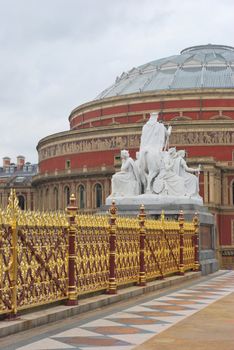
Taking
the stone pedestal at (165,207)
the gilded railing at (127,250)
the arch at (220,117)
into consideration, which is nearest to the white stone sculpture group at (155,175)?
the stone pedestal at (165,207)

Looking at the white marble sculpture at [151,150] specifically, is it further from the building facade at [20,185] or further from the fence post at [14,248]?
the building facade at [20,185]

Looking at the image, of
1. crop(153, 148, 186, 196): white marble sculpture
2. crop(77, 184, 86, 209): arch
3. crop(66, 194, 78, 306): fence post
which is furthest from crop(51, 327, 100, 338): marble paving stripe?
crop(77, 184, 86, 209): arch

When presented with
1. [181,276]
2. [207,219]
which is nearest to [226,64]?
[207,219]

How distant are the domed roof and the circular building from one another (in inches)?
3.7

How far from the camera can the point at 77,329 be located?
920 cm

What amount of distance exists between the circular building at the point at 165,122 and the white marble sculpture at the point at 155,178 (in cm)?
2971

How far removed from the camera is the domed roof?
207 ft

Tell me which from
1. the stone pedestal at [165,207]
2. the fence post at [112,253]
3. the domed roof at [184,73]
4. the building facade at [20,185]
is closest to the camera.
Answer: the fence post at [112,253]

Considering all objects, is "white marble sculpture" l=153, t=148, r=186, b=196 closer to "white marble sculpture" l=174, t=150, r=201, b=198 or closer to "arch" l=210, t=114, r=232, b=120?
"white marble sculpture" l=174, t=150, r=201, b=198

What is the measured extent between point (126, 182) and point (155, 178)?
92 centimetres

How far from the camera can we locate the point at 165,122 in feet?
186

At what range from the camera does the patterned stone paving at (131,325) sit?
8.11 metres

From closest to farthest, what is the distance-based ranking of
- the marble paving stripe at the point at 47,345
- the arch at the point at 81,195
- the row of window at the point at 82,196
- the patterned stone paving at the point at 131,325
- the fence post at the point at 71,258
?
the marble paving stripe at the point at 47,345
the patterned stone paving at the point at 131,325
the fence post at the point at 71,258
the row of window at the point at 82,196
the arch at the point at 81,195

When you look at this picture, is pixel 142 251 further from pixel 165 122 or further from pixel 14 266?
pixel 165 122
